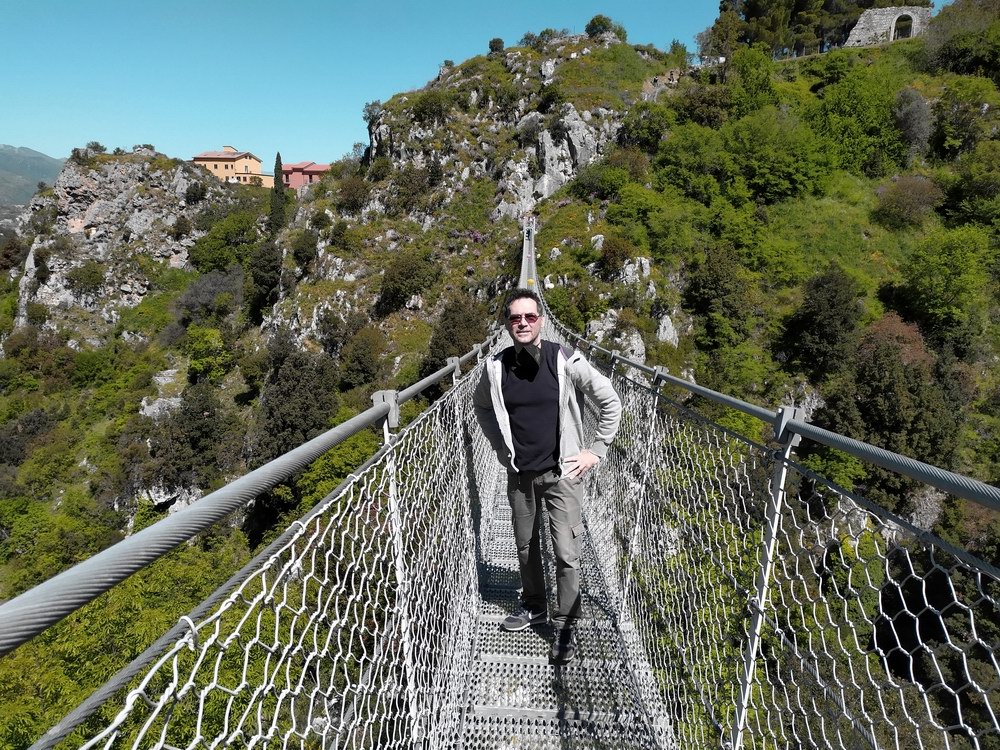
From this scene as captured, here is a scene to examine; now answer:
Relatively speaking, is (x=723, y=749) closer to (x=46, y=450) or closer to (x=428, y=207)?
(x=428, y=207)

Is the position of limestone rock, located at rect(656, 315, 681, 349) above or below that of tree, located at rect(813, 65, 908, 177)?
below

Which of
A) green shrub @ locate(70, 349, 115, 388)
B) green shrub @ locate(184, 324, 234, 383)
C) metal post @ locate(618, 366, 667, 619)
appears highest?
metal post @ locate(618, 366, 667, 619)

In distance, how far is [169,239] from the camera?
134 feet

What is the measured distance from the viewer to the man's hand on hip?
6.88ft

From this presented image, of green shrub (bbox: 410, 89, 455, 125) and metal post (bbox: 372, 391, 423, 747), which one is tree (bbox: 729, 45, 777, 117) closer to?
green shrub (bbox: 410, 89, 455, 125)

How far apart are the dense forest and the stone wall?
5.91ft

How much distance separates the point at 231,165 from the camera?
2389 inches

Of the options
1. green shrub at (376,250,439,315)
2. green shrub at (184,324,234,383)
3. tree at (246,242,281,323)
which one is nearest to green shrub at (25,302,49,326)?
green shrub at (184,324,234,383)

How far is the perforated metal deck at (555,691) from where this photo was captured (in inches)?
77.5

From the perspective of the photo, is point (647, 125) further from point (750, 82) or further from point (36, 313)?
point (36, 313)

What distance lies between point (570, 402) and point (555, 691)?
136cm

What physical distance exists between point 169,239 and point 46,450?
2170 centimetres

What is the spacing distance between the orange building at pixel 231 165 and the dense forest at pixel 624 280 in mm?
35491

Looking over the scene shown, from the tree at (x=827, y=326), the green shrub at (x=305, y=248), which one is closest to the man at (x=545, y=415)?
the tree at (x=827, y=326)
